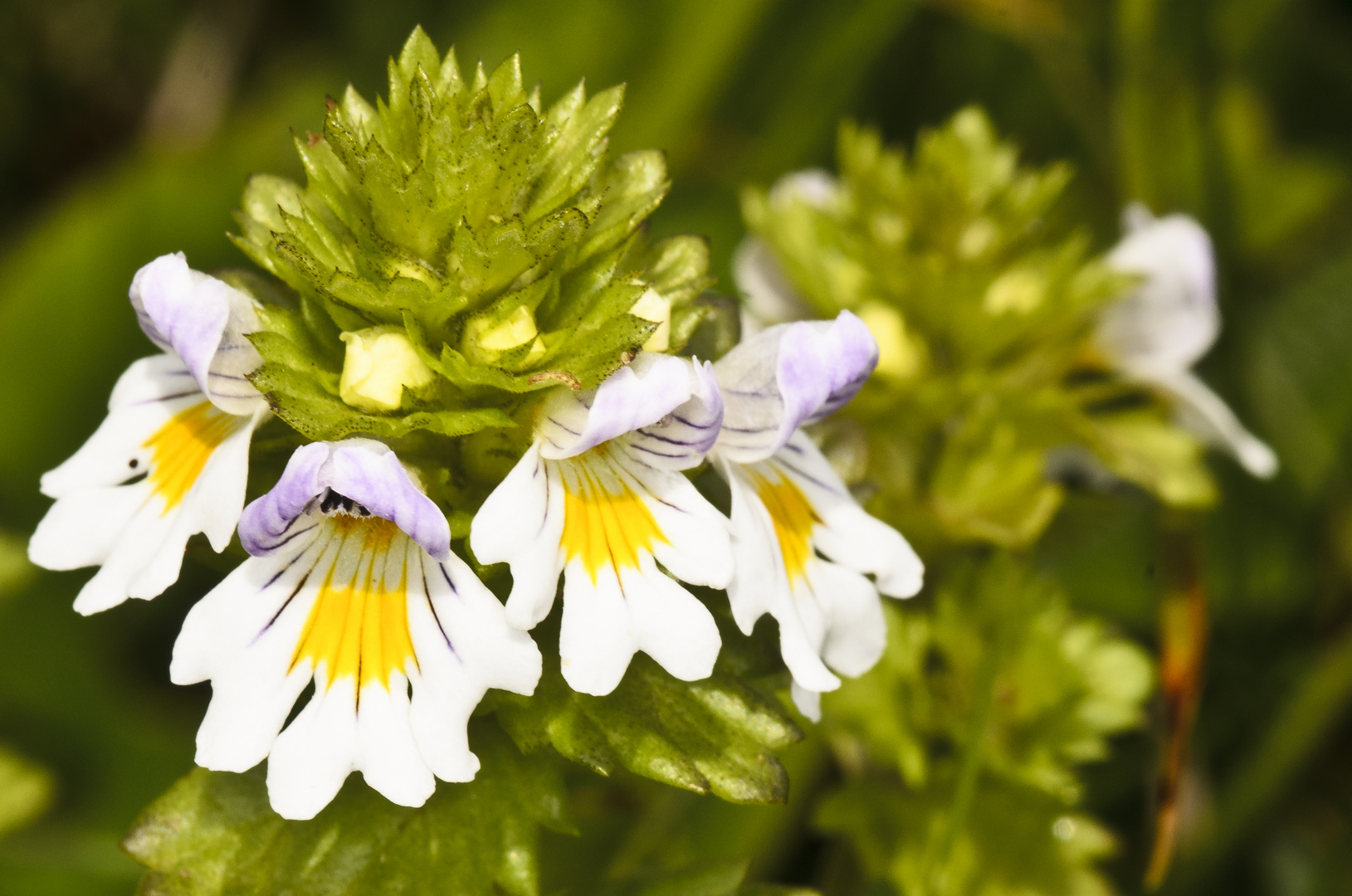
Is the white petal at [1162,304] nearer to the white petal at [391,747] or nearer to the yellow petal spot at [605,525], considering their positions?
the yellow petal spot at [605,525]

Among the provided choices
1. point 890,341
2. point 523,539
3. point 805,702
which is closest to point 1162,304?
point 890,341

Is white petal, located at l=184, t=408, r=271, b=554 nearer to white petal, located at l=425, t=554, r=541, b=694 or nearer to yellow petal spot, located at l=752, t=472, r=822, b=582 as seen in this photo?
white petal, located at l=425, t=554, r=541, b=694

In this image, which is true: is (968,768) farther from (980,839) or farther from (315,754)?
(315,754)

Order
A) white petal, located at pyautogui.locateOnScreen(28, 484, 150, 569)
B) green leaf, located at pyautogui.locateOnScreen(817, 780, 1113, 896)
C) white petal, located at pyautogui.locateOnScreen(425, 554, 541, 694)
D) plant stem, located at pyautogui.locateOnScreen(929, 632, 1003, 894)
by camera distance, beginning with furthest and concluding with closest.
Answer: green leaf, located at pyautogui.locateOnScreen(817, 780, 1113, 896)
plant stem, located at pyautogui.locateOnScreen(929, 632, 1003, 894)
white petal, located at pyautogui.locateOnScreen(28, 484, 150, 569)
white petal, located at pyautogui.locateOnScreen(425, 554, 541, 694)

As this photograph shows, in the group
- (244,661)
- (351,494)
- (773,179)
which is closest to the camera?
(351,494)

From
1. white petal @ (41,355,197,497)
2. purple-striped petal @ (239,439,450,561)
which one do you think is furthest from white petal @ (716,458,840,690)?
white petal @ (41,355,197,497)

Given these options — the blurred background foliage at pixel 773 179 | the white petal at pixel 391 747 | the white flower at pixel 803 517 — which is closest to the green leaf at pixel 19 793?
the blurred background foliage at pixel 773 179

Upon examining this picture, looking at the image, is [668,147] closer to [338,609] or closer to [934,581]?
[934,581]
